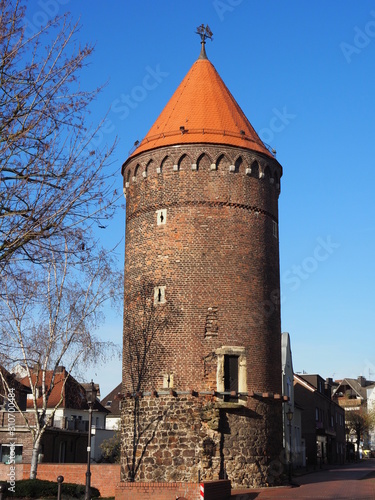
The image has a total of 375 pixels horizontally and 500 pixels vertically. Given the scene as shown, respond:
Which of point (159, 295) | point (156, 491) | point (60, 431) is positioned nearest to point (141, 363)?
point (159, 295)

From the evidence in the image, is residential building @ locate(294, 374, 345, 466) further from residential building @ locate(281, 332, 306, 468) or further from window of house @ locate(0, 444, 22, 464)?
window of house @ locate(0, 444, 22, 464)

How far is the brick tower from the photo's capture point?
977 inches

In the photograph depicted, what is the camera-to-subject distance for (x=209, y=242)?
2661 centimetres

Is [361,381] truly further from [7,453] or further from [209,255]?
[209,255]

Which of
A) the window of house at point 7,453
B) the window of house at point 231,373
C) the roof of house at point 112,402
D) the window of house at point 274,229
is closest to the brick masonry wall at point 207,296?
the window of house at point 274,229

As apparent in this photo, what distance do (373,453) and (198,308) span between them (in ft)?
250

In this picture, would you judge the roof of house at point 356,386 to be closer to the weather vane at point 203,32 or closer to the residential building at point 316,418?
the residential building at point 316,418

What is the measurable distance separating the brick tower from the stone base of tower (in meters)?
0.04

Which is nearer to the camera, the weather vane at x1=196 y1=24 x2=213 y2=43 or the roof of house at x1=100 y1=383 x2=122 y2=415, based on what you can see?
the weather vane at x1=196 y1=24 x2=213 y2=43

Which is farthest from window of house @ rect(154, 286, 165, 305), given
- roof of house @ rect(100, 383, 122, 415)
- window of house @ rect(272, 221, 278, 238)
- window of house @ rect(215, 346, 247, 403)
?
roof of house @ rect(100, 383, 122, 415)

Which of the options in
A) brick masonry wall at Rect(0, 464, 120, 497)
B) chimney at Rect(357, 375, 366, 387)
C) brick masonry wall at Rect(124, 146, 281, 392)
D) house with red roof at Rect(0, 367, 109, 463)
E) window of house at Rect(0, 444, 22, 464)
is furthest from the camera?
chimney at Rect(357, 375, 366, 387)

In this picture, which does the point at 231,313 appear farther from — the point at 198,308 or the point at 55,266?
the point at 55,266

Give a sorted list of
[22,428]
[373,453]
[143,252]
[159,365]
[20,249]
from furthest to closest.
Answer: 1. [373,453]
2. [22,428]
3. [143,252]
4. [159,365]
5. [20,249]

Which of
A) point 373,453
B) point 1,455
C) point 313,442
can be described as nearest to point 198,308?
point 1,455
